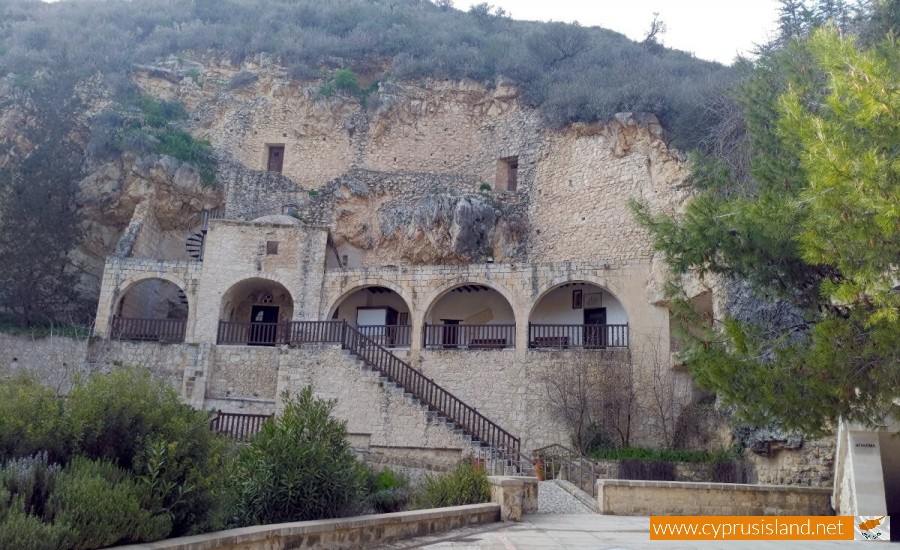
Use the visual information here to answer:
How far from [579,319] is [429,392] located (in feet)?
21.2

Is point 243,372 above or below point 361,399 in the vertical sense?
above

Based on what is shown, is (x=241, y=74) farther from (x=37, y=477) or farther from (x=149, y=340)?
(x=37, y=477)

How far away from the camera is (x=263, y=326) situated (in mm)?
20875

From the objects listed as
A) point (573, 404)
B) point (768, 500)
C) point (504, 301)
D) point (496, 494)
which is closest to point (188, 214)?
point (504, 301)

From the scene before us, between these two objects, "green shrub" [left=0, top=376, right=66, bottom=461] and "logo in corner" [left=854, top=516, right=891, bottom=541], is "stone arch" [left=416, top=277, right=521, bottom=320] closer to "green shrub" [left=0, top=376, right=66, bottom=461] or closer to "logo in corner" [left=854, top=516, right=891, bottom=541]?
"logo in corner" [left=854, top=516, right=891, bottom=541]

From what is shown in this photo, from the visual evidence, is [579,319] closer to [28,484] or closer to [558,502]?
[558,502]

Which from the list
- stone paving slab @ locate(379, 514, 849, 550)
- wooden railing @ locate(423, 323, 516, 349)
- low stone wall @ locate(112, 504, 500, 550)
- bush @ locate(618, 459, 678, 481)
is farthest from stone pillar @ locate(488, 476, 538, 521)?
wooden railing @ locate(423, 323, 516, 349)

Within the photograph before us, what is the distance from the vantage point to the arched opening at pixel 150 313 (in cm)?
2022

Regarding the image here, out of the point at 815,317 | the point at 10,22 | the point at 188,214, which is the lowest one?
the point at 815,317

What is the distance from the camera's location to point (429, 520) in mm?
7977

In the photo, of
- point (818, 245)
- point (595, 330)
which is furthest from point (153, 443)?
point (595, 330)

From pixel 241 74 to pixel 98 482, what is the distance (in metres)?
25.8

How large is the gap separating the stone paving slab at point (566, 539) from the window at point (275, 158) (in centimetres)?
2141

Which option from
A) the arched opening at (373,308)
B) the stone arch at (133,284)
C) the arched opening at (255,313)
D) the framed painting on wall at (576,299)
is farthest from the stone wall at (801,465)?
the stone arch at (133,284)
